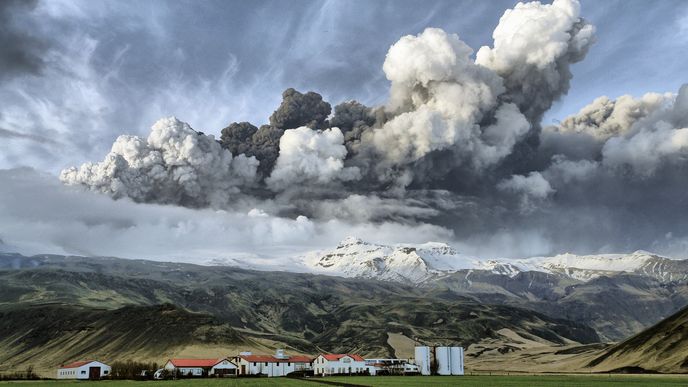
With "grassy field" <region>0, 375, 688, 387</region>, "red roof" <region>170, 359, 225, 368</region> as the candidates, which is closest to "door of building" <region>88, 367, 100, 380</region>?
"red roof" <region>170, 359, 225, 368</region>

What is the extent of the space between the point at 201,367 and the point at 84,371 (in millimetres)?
34923

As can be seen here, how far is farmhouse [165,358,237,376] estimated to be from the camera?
187 metres

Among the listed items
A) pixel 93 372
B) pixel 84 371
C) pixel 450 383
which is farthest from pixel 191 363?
pixel 450 383

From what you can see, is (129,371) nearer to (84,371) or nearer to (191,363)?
(84,371)

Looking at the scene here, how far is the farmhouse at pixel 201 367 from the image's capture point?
614ft

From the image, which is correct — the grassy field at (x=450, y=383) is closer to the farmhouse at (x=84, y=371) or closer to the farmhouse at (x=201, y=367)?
the farmhouse at (x=201, y=367)

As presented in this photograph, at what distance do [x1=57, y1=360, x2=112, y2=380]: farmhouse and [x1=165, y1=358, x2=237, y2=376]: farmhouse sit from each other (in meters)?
20.4

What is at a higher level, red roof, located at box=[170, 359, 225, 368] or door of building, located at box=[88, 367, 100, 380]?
red roof, located at box=[170, 359, 225, 368]

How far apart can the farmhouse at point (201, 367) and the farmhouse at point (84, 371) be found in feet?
67.0

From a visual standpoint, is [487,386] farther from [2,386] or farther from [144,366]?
[144,366]

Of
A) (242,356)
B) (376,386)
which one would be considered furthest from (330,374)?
(376,386)

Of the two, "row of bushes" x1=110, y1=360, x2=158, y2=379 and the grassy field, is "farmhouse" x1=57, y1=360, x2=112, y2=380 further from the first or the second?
the grassy field

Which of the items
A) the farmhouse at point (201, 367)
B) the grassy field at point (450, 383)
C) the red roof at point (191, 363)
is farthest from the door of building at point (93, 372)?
the grassy field at point (450, 383)

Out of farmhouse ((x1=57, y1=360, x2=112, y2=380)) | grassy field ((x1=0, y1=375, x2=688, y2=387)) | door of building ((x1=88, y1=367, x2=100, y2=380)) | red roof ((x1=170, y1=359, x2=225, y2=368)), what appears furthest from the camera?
door of building ((x1=88, y1=367, x2=100, y2=380))
